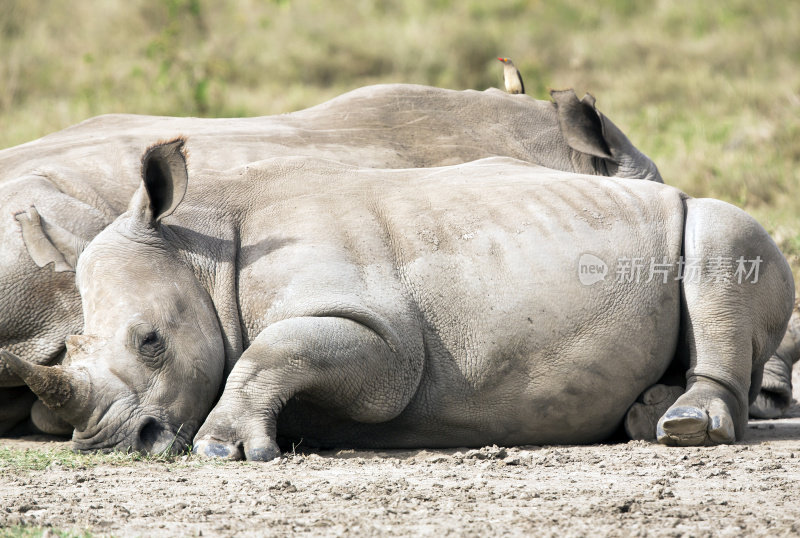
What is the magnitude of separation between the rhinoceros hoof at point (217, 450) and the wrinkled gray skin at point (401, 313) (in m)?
0.03

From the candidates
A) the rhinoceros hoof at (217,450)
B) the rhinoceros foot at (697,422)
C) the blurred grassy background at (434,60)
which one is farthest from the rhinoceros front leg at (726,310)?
the blurred grassy background at (434,60)

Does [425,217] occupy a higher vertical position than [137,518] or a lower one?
higher

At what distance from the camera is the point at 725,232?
509 centimetres

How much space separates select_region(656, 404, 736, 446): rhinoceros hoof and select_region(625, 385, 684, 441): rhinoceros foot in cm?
21

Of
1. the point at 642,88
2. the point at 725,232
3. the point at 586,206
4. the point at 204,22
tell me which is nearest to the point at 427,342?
the point at 586,206

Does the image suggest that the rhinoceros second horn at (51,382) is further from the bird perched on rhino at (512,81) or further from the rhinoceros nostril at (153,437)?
the bird perched on rhino at (512,81)

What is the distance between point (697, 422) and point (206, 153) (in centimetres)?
279

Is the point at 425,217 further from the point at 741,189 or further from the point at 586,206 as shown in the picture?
the point at 741,189

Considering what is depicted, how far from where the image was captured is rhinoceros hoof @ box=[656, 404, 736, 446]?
15.3 ft

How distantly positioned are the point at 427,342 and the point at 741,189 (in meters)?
5.20

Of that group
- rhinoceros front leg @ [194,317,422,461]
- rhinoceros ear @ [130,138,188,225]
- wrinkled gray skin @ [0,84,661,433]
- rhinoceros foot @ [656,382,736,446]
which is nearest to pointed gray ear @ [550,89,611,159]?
wrinkled gray skin @ [0,84,661,433]

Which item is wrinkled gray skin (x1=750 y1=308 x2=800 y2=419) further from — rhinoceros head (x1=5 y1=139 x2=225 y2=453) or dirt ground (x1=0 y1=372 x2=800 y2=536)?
rhinoceros head (x1=5 y1=139 x2=225 y2=453)

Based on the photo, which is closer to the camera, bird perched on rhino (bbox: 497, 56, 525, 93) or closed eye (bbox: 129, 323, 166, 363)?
closed eye (bbox: 129, 323, 166, 363)

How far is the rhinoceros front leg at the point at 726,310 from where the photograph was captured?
4879mm
